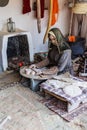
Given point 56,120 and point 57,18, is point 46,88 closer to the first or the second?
point 56,120

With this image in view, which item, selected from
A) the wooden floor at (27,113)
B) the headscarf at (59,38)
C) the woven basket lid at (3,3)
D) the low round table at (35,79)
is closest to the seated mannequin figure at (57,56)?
the headscarf at (59,38)

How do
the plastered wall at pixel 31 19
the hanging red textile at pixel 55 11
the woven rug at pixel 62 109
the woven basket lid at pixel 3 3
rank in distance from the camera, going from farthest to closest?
the hanging red textile at pixel 55 11 → the plastered wall at pixel 31 19 → the woven basket lid at pixel 3 3 → the woven rug at pixel 62 109

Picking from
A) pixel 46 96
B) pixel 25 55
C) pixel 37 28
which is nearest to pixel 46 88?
pixel 46 96

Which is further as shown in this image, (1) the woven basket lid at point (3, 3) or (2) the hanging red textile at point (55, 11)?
(2) the hanging red textile at point (55, 11)

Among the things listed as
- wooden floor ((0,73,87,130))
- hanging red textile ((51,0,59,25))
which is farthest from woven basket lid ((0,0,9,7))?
wooden floor ((0,73,87,130))

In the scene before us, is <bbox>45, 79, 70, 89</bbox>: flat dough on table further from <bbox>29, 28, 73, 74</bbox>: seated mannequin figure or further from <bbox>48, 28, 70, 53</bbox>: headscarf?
<bbox>48, 28, 70, 53</bbox>: headscarf

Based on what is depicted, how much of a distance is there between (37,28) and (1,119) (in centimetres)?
245

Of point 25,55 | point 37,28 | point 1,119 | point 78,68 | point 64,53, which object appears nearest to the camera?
point 1,119

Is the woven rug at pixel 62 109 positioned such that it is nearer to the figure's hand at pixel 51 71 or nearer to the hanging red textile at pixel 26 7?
the figure's hand at pixel 51 71

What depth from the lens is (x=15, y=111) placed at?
2381 mm

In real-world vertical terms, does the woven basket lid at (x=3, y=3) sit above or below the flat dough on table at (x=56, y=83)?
above

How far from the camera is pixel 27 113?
2348mm

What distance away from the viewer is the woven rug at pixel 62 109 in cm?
228

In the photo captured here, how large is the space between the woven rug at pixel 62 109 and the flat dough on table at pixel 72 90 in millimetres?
198
